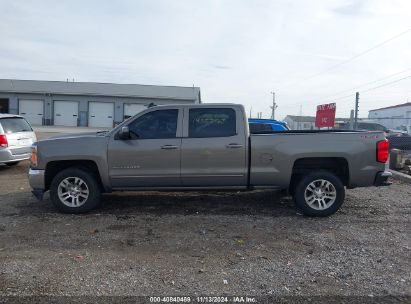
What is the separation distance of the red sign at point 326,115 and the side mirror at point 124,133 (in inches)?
491

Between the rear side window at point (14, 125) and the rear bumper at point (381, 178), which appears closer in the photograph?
the rear bumper at point (381, 178)

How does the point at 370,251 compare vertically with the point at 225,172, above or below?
below

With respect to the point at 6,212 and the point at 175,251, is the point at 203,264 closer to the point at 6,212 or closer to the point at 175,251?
the point at 175,251

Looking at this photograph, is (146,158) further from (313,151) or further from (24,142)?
(24,142)

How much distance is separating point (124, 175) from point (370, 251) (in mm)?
3834

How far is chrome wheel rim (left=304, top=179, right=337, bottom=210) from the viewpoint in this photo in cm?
657

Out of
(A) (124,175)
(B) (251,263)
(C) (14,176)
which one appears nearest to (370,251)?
(B) (251,263)

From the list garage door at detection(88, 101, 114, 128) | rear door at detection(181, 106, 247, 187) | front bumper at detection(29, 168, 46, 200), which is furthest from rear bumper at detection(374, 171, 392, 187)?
garage door at detection(88, 101, 114, 128)

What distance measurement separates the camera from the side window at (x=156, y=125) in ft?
21.8

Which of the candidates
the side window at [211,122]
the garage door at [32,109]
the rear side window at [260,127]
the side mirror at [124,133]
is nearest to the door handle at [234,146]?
the side window at [211,122]

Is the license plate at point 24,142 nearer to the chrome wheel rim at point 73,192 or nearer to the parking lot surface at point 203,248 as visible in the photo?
the parking lot surface at point 203,248

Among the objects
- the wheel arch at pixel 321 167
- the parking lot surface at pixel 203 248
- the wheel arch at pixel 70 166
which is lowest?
the parking lot surface at pixel 203 248

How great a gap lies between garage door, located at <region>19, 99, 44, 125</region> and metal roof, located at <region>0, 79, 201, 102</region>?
1254mm

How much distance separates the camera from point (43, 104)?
156 ft
